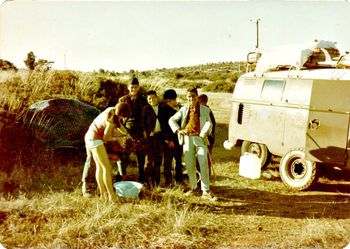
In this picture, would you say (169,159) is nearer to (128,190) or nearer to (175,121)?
(175,121)

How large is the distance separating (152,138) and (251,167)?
2910 mm

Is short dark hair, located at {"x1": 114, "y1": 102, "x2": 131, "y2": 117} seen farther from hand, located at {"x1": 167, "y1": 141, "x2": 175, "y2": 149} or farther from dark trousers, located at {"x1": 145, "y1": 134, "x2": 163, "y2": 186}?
hand, located at {"x1": 167, "y1": 141, "x2": 175, "y2": 149}

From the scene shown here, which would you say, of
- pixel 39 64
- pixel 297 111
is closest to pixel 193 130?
pixel 297 111

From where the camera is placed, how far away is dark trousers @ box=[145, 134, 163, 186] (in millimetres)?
7379

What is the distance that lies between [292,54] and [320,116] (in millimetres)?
1753

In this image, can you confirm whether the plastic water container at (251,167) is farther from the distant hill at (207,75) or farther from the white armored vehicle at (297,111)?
the distant hill at (207,75)

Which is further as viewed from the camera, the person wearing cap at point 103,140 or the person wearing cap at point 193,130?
the person wearing cap at point 193,130

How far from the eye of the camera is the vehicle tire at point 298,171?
7988 mm

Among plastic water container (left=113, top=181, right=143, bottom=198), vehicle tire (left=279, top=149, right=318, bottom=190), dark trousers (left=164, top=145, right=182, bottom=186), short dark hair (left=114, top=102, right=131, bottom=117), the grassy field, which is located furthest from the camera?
vehicle tire (left=279, top=149, right=318, bottom=190)

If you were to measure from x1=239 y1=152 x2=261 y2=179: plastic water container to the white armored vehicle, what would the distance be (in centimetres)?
45

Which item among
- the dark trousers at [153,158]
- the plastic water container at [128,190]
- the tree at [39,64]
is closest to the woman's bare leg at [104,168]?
the plastic water container at [128,190]

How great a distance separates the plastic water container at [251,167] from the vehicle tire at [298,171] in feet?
2.33

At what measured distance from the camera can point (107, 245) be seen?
515 centimetres

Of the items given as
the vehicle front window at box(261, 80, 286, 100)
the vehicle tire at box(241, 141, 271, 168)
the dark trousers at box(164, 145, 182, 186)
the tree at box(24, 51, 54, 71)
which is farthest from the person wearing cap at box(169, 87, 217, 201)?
the tree at box(24, 51, 54, 71)
